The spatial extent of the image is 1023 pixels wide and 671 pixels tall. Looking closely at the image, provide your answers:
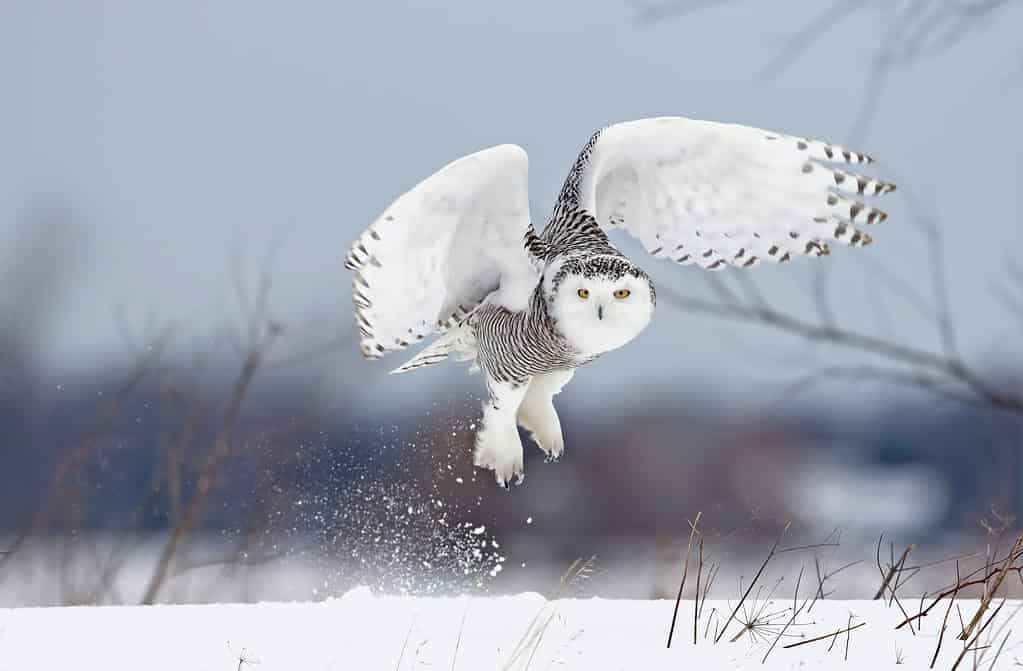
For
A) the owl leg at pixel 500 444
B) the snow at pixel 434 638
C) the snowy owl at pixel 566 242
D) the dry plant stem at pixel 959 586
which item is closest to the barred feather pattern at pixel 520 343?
the snowy owl at pixel 566 242

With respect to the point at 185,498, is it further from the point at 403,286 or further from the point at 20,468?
the point at 403,286

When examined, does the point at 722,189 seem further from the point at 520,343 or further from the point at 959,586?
the point at 959,586

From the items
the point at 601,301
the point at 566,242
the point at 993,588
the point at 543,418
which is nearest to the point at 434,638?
the point at 601,301

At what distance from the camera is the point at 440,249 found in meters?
3.03

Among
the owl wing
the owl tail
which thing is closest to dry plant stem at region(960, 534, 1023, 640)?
the owl wing

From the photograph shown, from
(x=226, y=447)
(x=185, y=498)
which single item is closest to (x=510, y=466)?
(x=226, y=447)

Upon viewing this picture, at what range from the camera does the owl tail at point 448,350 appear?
12.3 feet

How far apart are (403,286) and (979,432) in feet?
16.3

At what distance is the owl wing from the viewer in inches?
111

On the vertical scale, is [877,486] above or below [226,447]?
below

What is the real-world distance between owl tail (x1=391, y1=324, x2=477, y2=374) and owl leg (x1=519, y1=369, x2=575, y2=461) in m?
0.28

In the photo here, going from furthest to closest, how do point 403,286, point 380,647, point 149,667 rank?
point 403,286, point 380,647, point 149,667

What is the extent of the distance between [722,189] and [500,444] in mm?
1243

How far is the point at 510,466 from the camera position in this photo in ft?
12.4
